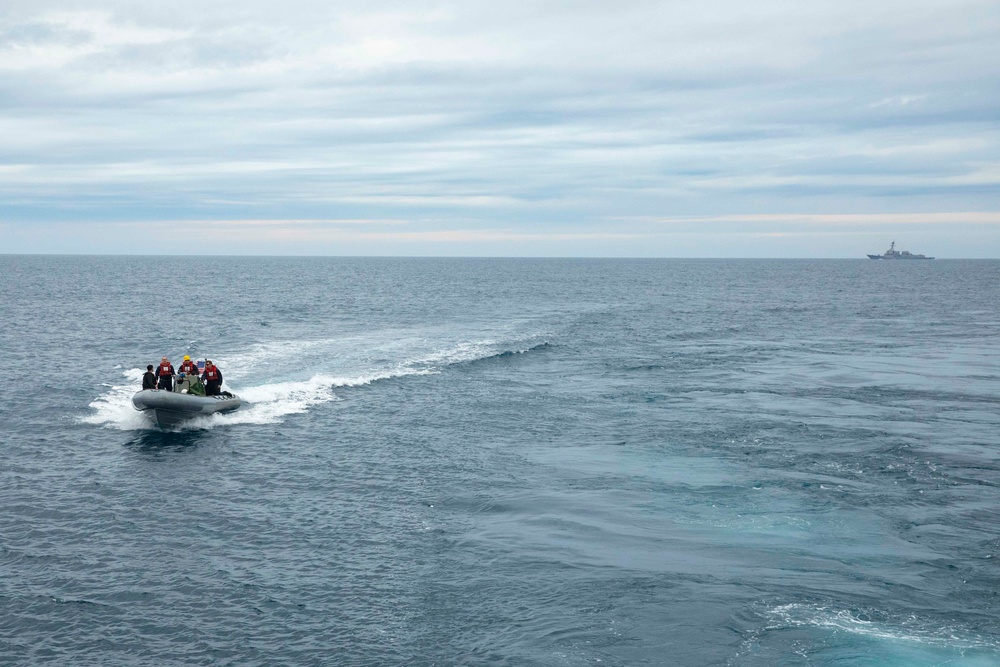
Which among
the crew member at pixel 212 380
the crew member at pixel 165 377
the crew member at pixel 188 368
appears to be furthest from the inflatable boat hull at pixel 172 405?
the crew member at pixel 188 368

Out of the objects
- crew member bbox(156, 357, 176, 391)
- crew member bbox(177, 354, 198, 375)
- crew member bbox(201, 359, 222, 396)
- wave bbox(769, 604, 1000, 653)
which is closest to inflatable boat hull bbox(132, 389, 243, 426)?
crew member bbox(201, 359, 222, 396)

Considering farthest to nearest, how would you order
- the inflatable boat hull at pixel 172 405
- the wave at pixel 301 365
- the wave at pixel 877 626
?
the wave at pixel 301 365
the inflatable boat hull at pixel 172 405
the wave at pixel 877 626

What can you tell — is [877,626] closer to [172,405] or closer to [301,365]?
[172,405]

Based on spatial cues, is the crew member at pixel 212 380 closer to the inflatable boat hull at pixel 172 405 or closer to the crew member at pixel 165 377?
the inflatable boat hull at pixel 172 405

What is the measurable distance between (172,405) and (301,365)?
14833mm

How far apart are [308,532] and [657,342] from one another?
4248cm

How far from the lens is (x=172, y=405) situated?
32.0 meters

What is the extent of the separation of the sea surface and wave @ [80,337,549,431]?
0.77ft

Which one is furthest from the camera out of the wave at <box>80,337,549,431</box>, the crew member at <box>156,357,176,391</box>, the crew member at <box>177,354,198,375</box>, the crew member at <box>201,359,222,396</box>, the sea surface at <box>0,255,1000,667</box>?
the crew member at <box>177,354,198,375</box>

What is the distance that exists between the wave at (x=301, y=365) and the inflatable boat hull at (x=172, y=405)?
1.32 feet

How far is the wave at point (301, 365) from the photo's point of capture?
112 ft

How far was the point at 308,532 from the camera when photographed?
22.0 meters

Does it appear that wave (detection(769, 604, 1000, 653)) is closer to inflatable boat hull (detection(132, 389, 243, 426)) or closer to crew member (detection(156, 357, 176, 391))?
inflatable boat hull (detection(132, 389, 243, 426))

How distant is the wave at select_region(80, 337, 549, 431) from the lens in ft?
112
